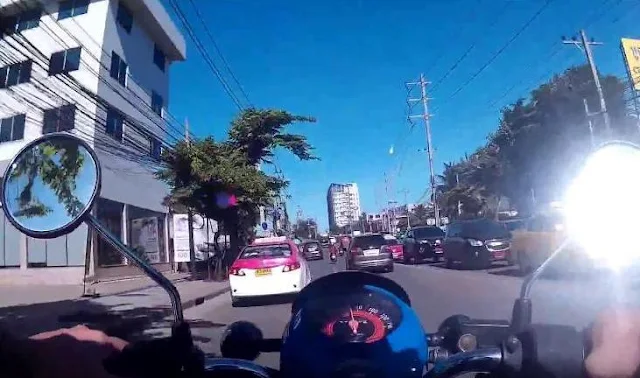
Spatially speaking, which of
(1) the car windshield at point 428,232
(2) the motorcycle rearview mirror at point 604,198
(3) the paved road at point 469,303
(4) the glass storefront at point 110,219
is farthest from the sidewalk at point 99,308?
(1) the car windshield at point 428,232

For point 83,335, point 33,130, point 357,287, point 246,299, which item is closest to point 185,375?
point 83,335

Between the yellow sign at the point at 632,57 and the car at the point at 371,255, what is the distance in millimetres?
13435

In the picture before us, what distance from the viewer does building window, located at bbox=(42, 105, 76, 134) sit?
51.6ft

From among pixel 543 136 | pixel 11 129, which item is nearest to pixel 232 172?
pixel 11 129

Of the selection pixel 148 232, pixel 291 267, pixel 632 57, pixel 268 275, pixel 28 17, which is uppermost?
pixel 632 57

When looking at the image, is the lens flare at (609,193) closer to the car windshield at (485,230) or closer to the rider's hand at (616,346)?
the rider's hand at (616,346)

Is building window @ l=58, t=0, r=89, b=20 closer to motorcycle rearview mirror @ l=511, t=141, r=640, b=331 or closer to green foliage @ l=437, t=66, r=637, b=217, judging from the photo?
green foliage @ l=437, t=66, r=637, b=217

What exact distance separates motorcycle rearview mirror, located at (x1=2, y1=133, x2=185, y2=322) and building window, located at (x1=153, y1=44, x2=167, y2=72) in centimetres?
3014

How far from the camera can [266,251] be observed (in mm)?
12453

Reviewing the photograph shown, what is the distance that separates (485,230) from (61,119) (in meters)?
13.3

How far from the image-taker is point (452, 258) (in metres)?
18.9

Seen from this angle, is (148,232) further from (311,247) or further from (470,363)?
(470,363)

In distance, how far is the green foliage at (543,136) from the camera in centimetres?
3294

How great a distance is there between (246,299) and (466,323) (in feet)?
37.3
